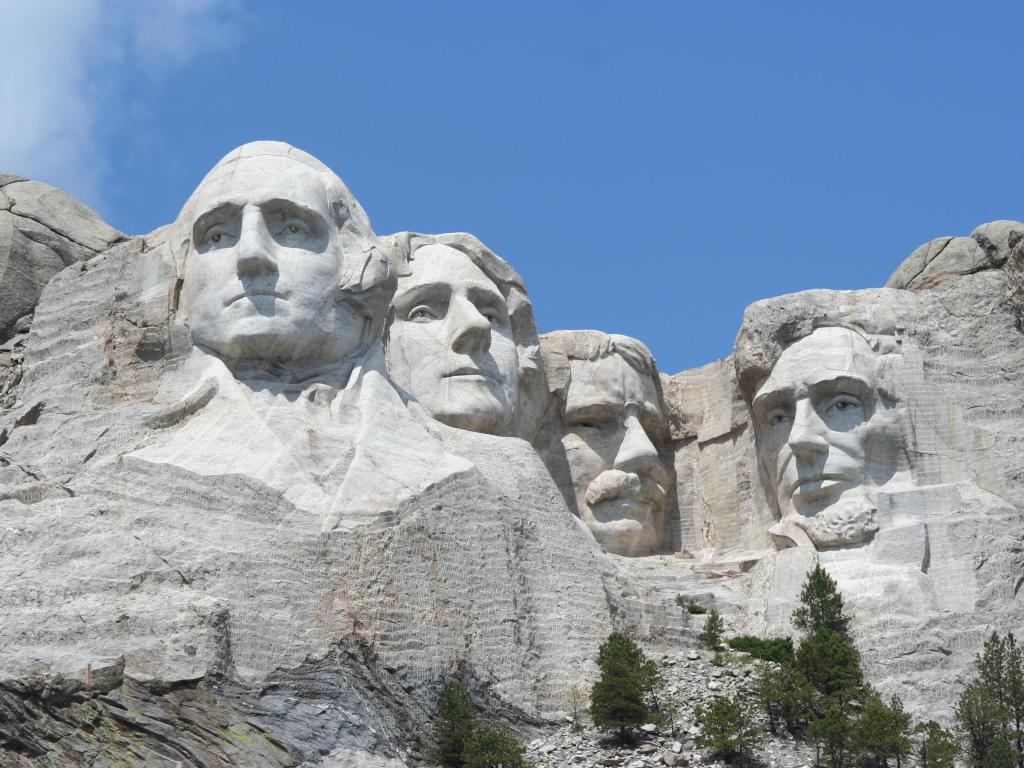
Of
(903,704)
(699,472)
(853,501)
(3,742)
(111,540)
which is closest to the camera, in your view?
(3,742)

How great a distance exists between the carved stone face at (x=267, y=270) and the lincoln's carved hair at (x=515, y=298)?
8.33ft

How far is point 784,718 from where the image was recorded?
2427cm

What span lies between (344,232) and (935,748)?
6.77 metres

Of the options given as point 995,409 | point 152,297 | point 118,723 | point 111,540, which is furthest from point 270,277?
point 995,409

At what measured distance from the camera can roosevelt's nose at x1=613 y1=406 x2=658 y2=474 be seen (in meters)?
29.1

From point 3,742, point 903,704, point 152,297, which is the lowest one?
point 3,742

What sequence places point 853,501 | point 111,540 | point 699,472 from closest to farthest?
point 111,540
point 853,501
point 699,472

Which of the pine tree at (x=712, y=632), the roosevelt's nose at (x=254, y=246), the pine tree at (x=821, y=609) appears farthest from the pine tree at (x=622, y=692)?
the roosevelt's nose at (x=254, y=246)

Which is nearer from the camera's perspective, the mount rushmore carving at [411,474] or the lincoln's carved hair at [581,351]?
the mount rushmore carving at [411,474]

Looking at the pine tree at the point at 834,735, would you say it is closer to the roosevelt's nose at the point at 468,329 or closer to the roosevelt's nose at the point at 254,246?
the roosevelt's nose at the point at 468,329

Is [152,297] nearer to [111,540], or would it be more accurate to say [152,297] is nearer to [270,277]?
[270,277]

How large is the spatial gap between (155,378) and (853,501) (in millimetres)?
6445

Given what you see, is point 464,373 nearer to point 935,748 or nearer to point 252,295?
point 252,295

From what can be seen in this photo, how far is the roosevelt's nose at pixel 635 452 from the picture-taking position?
95.6 ft
